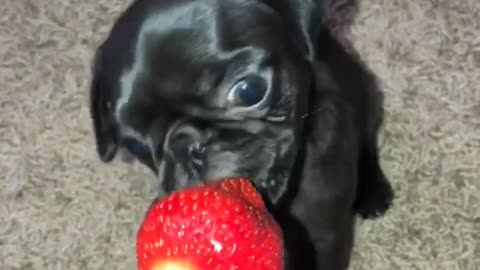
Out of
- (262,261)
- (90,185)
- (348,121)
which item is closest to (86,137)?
(90,185)

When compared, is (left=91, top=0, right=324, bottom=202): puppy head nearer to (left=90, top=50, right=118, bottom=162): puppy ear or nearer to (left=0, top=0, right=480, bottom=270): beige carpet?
(left=90, top=50, right=118, bottom=162): puppy ear

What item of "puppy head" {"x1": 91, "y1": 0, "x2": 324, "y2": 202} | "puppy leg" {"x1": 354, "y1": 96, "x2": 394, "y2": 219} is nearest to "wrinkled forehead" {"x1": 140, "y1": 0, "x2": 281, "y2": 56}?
"puppy head" {"x1": 91, "y1": 0, "x2": 324, "y2": 202}

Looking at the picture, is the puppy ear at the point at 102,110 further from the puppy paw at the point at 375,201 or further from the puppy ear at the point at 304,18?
the puppy paw at the point at 375,201

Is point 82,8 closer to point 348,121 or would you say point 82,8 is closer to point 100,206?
point 100,206

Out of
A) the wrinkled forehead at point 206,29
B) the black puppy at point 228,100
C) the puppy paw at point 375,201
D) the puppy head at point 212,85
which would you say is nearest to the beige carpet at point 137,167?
the puppy paw at point 375,201

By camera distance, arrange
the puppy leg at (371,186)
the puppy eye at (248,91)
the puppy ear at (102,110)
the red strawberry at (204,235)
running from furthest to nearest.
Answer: the puppy leg at (371,186), the puppy ear at (102,110), the puppy eye at (248,91), the red strawberry at (204,235)

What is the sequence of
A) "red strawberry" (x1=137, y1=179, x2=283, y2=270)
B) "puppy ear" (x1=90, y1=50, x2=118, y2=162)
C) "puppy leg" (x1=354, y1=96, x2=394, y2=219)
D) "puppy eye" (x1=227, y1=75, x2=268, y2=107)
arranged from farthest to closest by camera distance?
"puppy leg" (x1=354, y1=96, x2=394, y2=219) < "puppy ear" (x1=90, y1=50, x2=118, y2=162) < "puppy eye" (x1=227, y1=75, x2=268, y2=107) < "red strawberry" (x1=137, y1=179, x2=283, y2=270)
